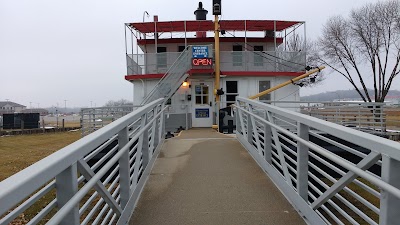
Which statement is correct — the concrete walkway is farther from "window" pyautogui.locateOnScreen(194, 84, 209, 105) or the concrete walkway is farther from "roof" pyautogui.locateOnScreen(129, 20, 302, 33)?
"roof" pyautogui.locateOnScreen(129, 20, 302, 33)

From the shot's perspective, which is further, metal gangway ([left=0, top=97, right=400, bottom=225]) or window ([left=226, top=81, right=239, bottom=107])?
window ([left=226, top=81, right=239, bottom=107])

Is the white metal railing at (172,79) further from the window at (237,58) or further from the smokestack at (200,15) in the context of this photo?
the smokestack at (200,15)

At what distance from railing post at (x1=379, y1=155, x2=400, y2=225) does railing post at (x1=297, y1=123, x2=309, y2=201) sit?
1.75 m

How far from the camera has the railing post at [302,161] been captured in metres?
4.20

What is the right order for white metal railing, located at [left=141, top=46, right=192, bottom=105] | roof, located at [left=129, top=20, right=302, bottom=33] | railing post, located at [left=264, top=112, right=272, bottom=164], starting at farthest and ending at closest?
roof, located at [left=129, top=20, right=302, bottom=33], white metal railing, located at [left=141, top=46, right=192, bottom=105], railing post, located at [left=264, top=112, right=272, bottom=164]

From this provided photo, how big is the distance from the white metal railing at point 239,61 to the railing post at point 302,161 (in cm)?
1398

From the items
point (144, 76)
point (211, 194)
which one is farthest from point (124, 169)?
point (144, 76)

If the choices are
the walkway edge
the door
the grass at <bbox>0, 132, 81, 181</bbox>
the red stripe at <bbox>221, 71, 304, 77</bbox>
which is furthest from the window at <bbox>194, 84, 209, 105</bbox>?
the walkway edge

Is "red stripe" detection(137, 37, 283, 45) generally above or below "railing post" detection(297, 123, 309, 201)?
above

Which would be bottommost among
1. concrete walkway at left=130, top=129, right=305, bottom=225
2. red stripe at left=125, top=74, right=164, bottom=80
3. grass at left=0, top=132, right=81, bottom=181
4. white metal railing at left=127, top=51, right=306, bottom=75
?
grass at left=0, top=132, right=81, bottom=181

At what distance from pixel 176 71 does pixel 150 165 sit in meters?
10.9

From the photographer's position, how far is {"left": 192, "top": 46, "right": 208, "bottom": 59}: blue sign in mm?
17109

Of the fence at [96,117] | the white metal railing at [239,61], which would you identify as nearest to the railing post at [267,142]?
the fence at [96,117]

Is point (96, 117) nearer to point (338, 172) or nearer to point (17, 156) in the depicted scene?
point (17, 156)
